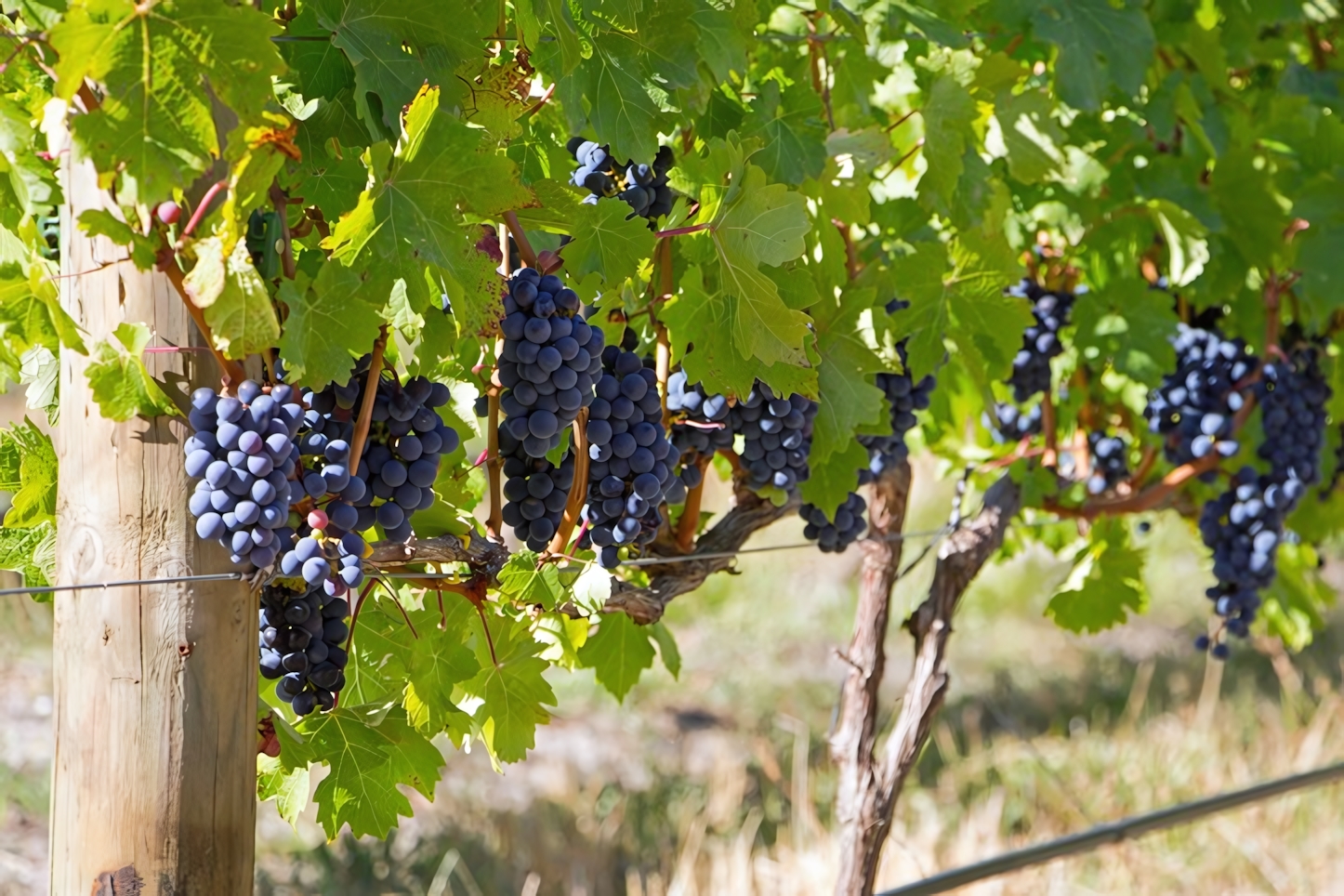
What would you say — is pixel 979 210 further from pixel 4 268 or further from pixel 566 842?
pixel 566 842

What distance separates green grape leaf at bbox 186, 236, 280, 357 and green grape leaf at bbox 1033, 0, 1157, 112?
1.42 meters

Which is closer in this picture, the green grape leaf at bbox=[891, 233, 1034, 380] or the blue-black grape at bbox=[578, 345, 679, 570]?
the blue-black grape at bbox=[578, 345, 679, 570]

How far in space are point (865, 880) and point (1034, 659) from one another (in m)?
4.09

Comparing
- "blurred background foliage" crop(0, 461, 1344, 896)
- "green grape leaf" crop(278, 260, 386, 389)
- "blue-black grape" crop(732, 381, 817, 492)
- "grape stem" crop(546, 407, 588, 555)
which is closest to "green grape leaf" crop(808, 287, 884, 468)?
"blue-black grape" crop(732, 381, 817, 492)

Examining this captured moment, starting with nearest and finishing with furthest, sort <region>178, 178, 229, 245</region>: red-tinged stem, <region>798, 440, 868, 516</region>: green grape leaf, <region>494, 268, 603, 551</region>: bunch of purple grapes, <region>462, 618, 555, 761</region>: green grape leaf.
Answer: <region>178, 178, 229, 245</region>: red-tinged stem
<region>494, 268, 603, 551</region>: bunch of purple grapes
<region>462, 618, 555, 761</region>: green grape leaf
<region>798, 440, 868, 516</region>: green grape leaf

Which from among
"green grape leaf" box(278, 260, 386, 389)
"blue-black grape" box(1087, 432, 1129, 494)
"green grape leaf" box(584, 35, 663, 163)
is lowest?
"blue-black grape" box(1087, 432, 1129, 494)

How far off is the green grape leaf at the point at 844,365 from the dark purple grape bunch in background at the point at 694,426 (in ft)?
0.44

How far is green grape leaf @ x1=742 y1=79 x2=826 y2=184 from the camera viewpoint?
166 cm

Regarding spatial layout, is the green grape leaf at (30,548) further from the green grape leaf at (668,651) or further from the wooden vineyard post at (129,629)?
the green grape leaf at (668,651)

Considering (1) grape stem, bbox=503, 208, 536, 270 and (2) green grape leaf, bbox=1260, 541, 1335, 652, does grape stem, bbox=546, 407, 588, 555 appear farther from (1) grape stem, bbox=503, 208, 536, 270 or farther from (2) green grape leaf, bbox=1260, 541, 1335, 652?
(2) green grape leaf, bbox=1260, 541, 1335, 652

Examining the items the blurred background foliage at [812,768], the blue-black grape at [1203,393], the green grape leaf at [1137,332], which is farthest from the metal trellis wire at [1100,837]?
the green grape leaf at [1137,332]

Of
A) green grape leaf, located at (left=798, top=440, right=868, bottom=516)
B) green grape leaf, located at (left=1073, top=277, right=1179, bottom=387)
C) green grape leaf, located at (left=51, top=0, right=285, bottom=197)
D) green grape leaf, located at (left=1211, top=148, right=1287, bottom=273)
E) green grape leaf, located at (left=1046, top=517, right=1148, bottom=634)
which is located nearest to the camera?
green grape leaf, located at (left=51, top=0, right=285, bottom=197)

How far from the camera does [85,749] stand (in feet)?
3.79

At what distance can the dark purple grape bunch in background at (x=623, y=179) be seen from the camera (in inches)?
62.0
